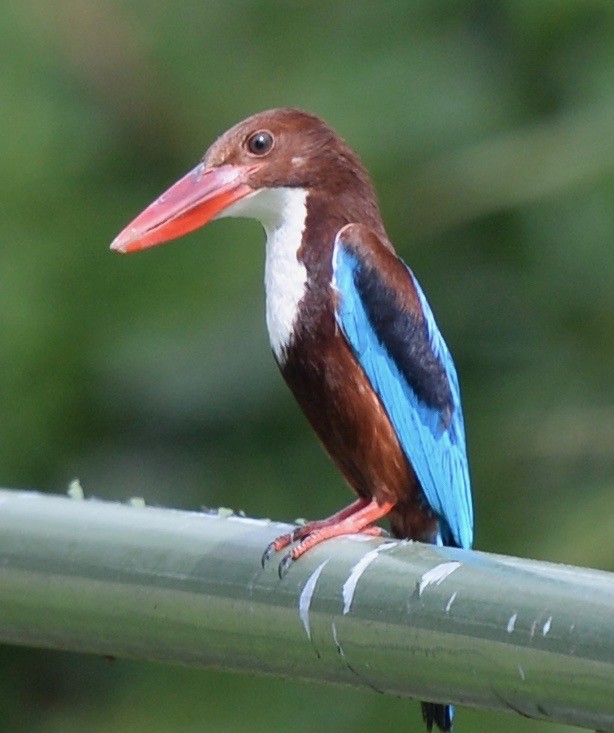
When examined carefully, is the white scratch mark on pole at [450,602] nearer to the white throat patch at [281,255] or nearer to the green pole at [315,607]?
the green pole at [315,607]

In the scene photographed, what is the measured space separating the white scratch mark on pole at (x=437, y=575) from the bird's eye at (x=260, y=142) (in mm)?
781

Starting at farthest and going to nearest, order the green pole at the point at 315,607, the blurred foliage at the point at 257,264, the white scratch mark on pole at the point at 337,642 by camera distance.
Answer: the blurred foliage at the point at 257,264 → the white scratch mark on pole at the point at 337,642 → the green pole at the point at 315,607

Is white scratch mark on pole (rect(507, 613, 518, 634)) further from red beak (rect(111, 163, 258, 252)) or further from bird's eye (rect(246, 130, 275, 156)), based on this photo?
bird's eye (rect(246, 130, 275, 156))

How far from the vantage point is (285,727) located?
2783 mm

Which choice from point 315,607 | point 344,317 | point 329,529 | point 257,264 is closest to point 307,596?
point 315,607

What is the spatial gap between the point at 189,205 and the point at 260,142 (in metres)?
0.12

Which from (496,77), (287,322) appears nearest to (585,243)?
(496,77)

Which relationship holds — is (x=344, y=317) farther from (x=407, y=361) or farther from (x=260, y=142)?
(x=260, y=142)

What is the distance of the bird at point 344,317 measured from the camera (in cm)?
169

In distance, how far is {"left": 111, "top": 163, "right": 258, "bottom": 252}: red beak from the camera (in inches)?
66.1

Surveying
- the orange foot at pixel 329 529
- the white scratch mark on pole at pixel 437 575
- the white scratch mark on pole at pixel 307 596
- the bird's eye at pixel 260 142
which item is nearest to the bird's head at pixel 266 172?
the bird's eye at pixel 260 142

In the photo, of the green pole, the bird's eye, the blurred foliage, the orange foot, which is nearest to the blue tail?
the orange foot

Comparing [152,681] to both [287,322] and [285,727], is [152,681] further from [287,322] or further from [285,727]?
[287,322]

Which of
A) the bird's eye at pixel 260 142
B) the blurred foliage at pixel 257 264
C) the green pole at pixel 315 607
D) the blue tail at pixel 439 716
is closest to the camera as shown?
the green pole at pixel 315 607
